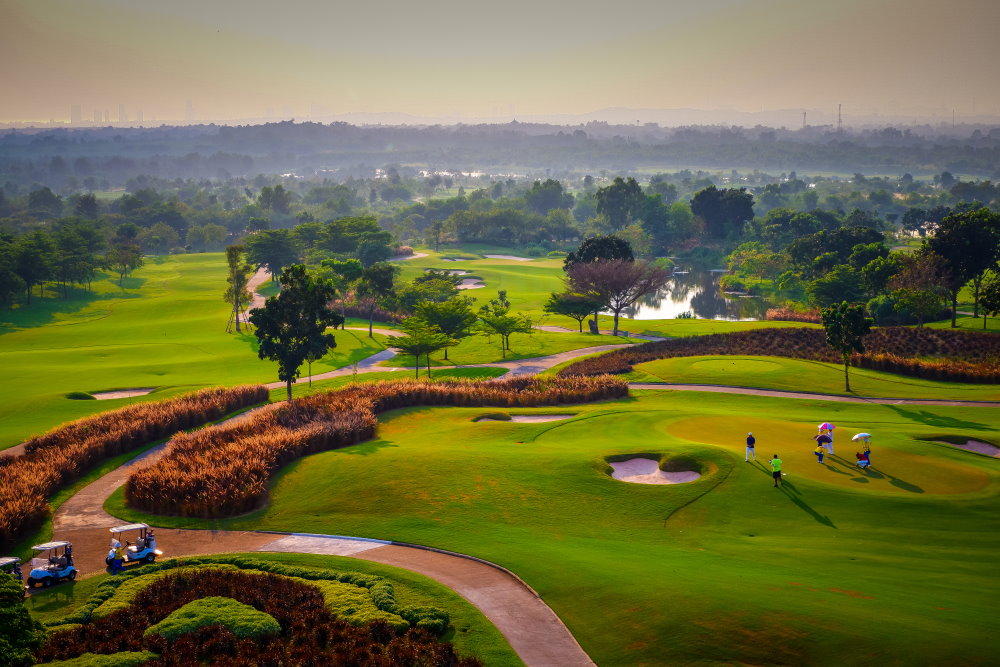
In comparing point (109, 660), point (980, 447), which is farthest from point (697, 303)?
point (109, 660)

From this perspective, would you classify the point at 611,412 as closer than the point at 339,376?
Yes

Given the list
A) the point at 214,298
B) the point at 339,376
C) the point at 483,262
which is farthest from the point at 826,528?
the point at 483,262

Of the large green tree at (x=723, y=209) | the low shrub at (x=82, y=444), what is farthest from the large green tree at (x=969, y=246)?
the large green tree at (x=723, y=209)

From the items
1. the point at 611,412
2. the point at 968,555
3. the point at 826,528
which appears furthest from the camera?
the point at 611,412

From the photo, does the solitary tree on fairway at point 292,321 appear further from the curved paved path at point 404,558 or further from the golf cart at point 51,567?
the golf cart at point 51,567

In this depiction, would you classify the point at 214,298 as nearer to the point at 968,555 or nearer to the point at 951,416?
the point at 951,416
